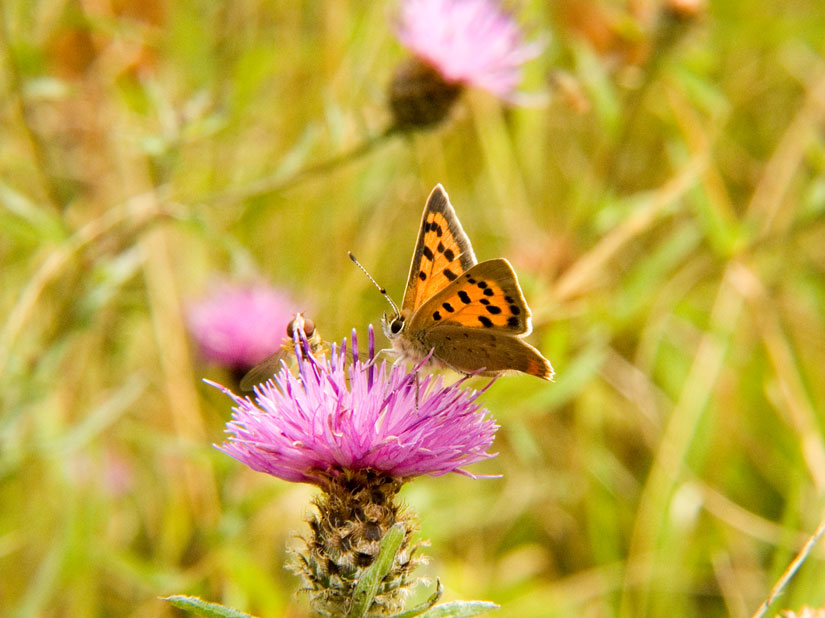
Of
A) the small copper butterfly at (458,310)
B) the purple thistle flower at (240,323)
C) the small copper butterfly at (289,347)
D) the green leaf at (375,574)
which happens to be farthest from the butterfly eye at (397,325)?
the purple thistle flower at (240,323)

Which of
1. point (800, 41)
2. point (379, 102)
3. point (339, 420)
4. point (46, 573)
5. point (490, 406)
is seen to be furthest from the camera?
→ point (800, 41)

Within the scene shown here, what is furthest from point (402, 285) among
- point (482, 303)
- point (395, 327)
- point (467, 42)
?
point (482, 303)

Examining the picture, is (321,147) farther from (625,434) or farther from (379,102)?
(625,434)

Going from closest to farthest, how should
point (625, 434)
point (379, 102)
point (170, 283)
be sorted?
point (379, 102)
point (170, 283)
point (625, 434)

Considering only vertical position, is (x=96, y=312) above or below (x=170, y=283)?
below

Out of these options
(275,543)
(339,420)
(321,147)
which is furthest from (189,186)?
(339,420)

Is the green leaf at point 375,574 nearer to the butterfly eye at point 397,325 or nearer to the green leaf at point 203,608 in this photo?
the green leaf at point 203,608

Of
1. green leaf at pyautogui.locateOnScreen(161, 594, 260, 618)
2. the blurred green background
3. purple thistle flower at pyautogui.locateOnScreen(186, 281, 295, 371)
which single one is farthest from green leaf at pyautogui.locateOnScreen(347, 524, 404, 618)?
purple thistle flower at pyautogui.locateOnScreen(186, 281, 295, 371)

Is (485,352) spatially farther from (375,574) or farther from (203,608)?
(203,608)
